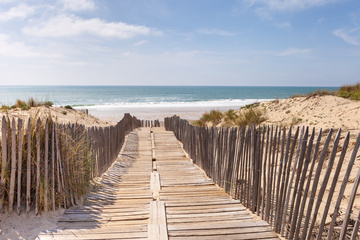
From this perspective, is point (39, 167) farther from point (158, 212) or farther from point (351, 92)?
point (351, 92)

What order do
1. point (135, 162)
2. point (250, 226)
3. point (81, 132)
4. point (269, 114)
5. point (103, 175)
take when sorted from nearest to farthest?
point (250, 226), point (81, 132), point (103, 175), point (135, 162), point (269, 114)

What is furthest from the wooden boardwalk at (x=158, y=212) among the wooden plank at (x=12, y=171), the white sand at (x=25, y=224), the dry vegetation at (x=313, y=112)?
the dry vegetation at (x=313, y=112)

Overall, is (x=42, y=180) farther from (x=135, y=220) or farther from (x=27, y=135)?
(x=135, y=220)

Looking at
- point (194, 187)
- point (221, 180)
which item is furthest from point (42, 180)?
point (221, 180)

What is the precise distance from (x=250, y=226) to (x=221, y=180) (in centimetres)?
171

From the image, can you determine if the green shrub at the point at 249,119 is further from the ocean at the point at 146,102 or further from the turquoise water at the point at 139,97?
the turquoise water at the point at 139,97

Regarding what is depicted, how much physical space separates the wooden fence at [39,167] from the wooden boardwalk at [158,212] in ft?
1.04

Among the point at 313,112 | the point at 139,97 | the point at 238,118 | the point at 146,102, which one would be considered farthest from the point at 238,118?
the point at 139,97

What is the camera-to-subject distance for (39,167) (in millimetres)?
3480

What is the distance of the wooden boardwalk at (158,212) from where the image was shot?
3.00 m

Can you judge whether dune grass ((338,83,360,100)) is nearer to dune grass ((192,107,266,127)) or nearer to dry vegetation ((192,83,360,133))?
dry vegetation ((192,83,360,133))

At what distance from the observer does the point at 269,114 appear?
11.5 meters

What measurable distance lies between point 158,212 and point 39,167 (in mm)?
1726

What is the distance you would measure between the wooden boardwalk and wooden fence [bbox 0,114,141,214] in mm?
317
